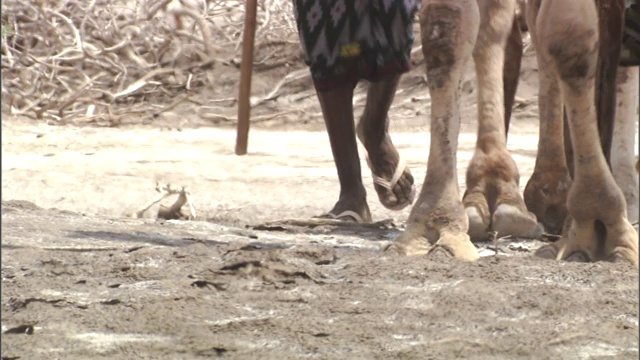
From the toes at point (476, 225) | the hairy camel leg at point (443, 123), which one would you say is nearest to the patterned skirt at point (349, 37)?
the toes at point (476, 225)

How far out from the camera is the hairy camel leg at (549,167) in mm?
4207

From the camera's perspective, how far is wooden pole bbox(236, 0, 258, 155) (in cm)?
661

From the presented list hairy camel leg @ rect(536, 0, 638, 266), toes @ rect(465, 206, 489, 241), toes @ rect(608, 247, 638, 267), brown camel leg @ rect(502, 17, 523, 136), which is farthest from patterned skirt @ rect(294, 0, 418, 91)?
toes @ rect(608, 247, 638, 267)

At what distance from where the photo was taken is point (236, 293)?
2.80 metres

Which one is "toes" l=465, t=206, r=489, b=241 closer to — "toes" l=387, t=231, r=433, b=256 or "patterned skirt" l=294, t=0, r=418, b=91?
"toes" l=387, t=231, r=433, b=256

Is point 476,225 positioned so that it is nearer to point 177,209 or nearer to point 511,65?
point 511,65

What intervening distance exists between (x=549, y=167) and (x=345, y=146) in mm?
803

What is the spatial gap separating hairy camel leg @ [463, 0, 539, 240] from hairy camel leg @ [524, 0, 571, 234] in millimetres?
128

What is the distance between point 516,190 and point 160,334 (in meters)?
1.69

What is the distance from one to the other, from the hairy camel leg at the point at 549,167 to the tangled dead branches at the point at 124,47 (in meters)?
5.27

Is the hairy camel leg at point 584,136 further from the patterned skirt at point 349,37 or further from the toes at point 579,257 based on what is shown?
the patterned skirt at point 349,37

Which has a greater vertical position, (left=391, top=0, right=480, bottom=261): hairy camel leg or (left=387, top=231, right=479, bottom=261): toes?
(left=391, top=0, right=480, bottom=261): hairy camel leg

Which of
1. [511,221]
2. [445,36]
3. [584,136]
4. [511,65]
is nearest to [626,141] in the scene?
[511,65]

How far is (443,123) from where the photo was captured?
3.13 metres
